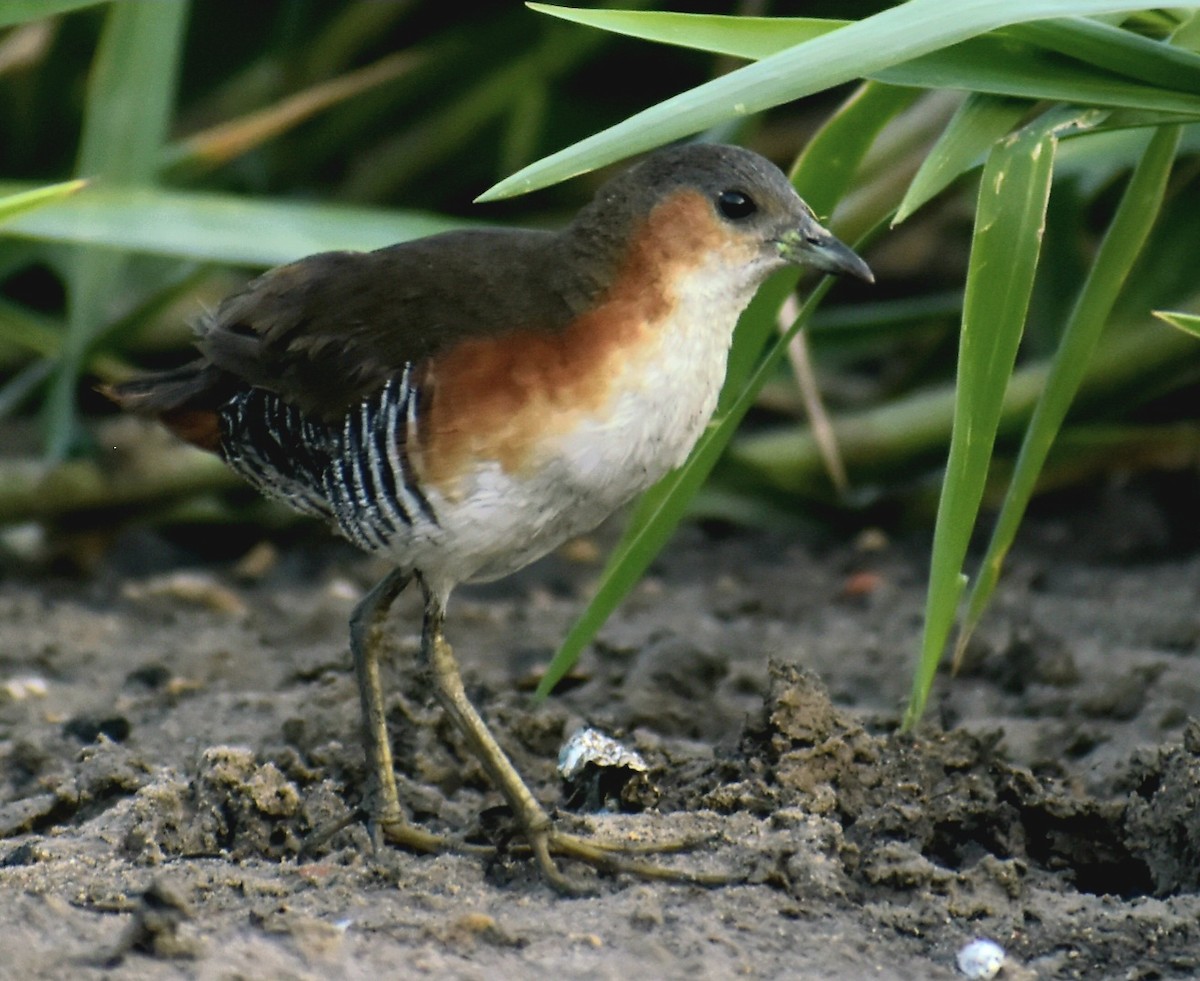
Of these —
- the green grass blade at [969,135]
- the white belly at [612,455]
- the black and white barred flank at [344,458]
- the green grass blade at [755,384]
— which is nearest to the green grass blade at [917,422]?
the green grass blade at [755,384]

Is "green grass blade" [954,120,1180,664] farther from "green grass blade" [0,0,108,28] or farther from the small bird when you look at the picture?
"green grass blade" [0,0,108,28]

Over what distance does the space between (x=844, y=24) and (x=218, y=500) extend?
279cm

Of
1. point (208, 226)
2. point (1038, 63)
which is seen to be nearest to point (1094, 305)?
point (1038, 63)

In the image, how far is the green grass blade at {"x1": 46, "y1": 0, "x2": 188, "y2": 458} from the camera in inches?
185

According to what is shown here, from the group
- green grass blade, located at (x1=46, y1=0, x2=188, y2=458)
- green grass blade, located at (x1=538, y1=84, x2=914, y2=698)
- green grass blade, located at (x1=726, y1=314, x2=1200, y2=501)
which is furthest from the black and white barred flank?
green grass blade, located at (x1=726, y1=314, x2=1200, y2=501)

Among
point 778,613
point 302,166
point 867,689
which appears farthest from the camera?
point 302,166

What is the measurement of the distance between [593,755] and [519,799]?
0.73 ft

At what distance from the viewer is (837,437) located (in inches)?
200

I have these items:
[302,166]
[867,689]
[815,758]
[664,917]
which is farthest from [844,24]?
[302,166]

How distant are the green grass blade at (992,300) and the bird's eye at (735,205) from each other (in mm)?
338

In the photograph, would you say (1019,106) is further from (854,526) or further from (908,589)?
(854,526)

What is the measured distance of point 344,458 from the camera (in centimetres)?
306

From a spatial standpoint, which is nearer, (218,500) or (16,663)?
(16,663)

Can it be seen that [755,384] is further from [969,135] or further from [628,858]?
[628,858]
